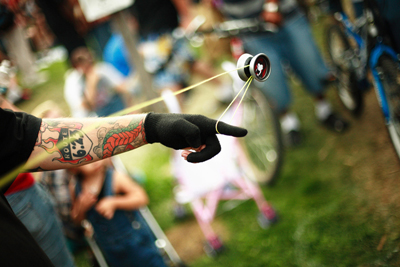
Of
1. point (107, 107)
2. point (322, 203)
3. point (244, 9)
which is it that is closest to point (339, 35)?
point (244, 9)

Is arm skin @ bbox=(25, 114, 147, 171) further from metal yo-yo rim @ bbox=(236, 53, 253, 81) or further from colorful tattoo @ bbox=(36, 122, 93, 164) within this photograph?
metal yo-yo rim @ bbox=(236, 53, 253, 81)

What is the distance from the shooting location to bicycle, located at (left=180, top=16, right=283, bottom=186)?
2.82 meters

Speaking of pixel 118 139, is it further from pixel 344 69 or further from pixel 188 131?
pixel 344 69

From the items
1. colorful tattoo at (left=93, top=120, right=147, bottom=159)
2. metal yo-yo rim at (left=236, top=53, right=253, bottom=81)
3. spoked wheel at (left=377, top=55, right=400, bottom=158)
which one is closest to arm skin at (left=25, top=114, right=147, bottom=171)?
colorful tattoo at (left=93, top=120, right=147, bottom=159)

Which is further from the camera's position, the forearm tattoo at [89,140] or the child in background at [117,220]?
the child in background at [117,220]

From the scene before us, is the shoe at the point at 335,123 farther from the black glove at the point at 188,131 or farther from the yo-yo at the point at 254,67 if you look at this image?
the black glove at the point at 188,131

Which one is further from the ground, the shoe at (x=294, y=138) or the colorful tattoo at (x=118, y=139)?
the colorful tattoo at (x=118, y=139)

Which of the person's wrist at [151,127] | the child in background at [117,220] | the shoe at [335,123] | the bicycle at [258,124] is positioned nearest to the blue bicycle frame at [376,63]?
the bicycle at [258,124]

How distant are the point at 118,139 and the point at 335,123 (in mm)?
2410

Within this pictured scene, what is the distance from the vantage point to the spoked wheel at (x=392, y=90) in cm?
199

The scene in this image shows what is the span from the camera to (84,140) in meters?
1.45

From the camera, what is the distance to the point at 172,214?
3357 millimetres

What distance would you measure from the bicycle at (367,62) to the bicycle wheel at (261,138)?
0.82 m

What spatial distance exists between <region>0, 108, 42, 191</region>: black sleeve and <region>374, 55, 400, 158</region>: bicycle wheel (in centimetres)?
205
